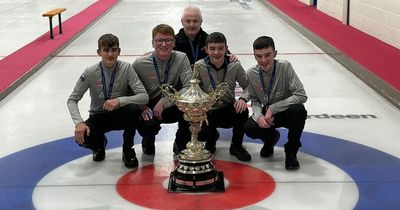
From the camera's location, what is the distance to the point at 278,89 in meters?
4.14

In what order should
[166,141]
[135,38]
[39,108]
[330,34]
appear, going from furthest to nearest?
1. [135,38]
2. [330,34]
3. [39,108]
4. [166,141]

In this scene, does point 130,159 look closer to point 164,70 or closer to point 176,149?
point 176,149

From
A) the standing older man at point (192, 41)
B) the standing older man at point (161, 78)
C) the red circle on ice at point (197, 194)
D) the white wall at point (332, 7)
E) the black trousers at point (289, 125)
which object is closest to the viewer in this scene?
the red circle on ice at point (197, 194)

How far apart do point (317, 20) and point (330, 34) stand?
6.63 ft

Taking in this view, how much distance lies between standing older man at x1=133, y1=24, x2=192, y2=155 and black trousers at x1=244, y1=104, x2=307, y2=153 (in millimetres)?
468

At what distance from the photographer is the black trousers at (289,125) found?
13.1ft

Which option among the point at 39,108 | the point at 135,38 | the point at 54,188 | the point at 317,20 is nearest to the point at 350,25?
the point at 317,20

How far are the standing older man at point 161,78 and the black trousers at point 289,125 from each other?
468mm

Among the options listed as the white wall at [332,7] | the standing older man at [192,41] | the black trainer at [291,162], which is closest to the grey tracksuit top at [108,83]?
the standing older man at [192,41]

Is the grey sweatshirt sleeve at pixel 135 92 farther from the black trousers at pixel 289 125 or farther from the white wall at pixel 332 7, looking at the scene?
the white wall at pixel 332 7

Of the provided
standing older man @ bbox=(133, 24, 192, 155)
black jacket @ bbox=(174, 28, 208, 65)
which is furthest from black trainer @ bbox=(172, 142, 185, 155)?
black jacket @ bbox=(174, 28, 208, 65)

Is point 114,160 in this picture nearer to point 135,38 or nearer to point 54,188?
point 54,188

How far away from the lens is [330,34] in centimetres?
981

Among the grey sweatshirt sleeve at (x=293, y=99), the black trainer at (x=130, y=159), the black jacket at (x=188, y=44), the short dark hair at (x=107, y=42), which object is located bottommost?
the black trainer at (x=130, y=159)
